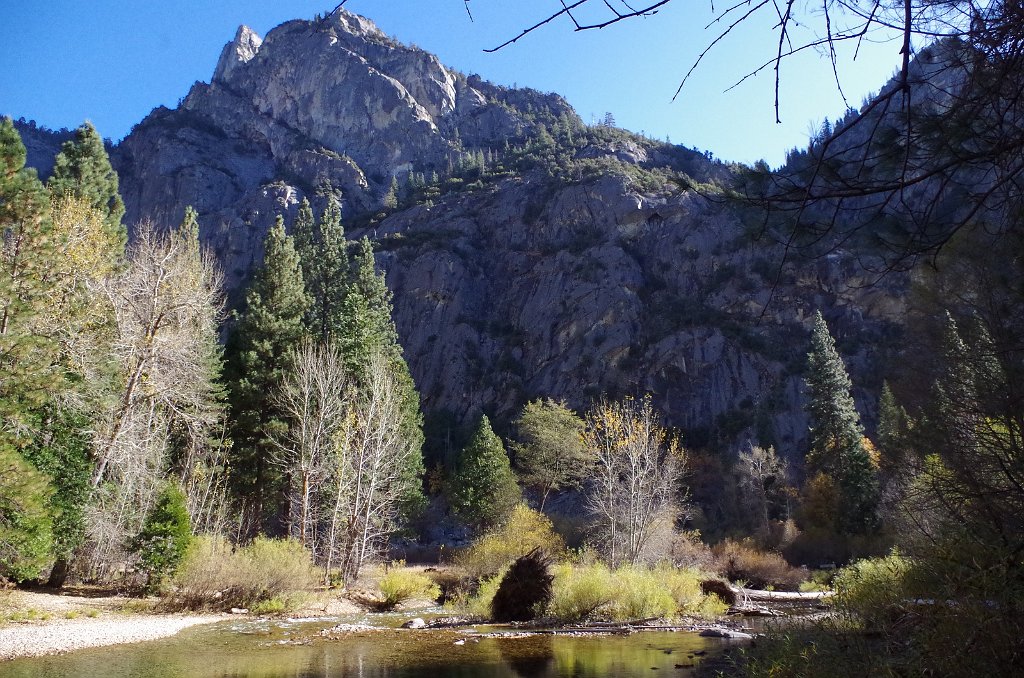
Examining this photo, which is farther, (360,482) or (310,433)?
(310,433)

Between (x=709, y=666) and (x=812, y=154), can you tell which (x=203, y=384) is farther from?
(x=812, y=154)

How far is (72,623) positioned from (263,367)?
54.5 ft

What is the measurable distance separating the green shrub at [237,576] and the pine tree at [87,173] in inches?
508

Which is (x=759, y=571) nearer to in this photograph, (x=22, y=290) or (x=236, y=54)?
(x=22, y=290)

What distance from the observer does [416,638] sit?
1298cm

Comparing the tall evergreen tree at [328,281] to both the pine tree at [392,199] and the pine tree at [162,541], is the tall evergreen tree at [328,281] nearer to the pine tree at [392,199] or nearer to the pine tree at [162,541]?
the pine tree at [162,541]

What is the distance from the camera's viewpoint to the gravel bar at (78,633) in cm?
1001

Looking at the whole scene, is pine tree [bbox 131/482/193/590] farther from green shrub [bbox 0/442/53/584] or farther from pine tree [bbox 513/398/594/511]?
pine tree [bbox 513/398/594/511]

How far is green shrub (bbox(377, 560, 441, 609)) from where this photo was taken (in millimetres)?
19609

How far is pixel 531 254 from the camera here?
74.8 m

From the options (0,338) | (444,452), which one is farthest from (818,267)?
(0,338)

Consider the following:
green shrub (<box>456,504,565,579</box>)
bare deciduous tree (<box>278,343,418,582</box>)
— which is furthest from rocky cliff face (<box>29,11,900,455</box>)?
green shrub (<box>456,504,565,579</box>)

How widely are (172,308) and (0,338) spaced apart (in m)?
6.57

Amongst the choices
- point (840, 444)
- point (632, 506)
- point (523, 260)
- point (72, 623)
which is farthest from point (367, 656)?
point (523, 260)
